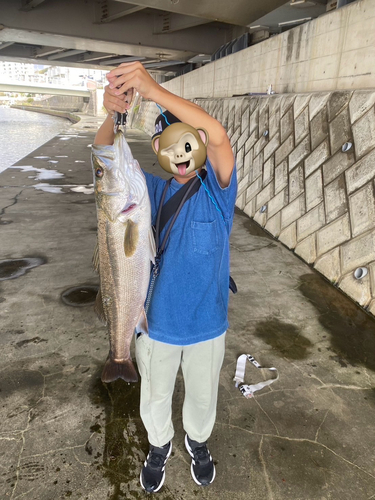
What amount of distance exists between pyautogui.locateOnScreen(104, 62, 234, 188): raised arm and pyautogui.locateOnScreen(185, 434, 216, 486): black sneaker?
1.72 meters

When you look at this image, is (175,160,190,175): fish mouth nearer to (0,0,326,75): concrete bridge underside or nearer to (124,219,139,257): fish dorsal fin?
(124,219,139,257): fish dorsal fin

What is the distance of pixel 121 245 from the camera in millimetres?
2004

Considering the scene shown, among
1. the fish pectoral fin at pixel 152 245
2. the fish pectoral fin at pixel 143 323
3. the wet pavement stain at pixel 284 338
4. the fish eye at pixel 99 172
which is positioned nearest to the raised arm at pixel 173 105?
the fish eye at pixel 99 172

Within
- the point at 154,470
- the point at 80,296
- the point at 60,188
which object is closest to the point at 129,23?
the point at 60,188

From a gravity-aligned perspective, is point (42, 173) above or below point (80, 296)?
above

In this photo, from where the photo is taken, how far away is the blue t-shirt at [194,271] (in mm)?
1938

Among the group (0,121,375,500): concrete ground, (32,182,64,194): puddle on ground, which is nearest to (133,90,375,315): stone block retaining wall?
(0,121,375,500): concrete ground

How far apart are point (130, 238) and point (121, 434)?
5.40 feet

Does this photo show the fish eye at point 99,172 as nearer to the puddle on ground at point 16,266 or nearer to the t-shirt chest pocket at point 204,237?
the t-shirt chest pocket at point 204,237

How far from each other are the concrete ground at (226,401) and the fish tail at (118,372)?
2.45 feet

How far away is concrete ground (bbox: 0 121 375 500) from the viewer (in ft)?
7.69

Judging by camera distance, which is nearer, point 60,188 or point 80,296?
point 80,296

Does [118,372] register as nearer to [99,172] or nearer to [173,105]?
[99,172]

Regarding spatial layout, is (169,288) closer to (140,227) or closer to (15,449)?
(140,227)
